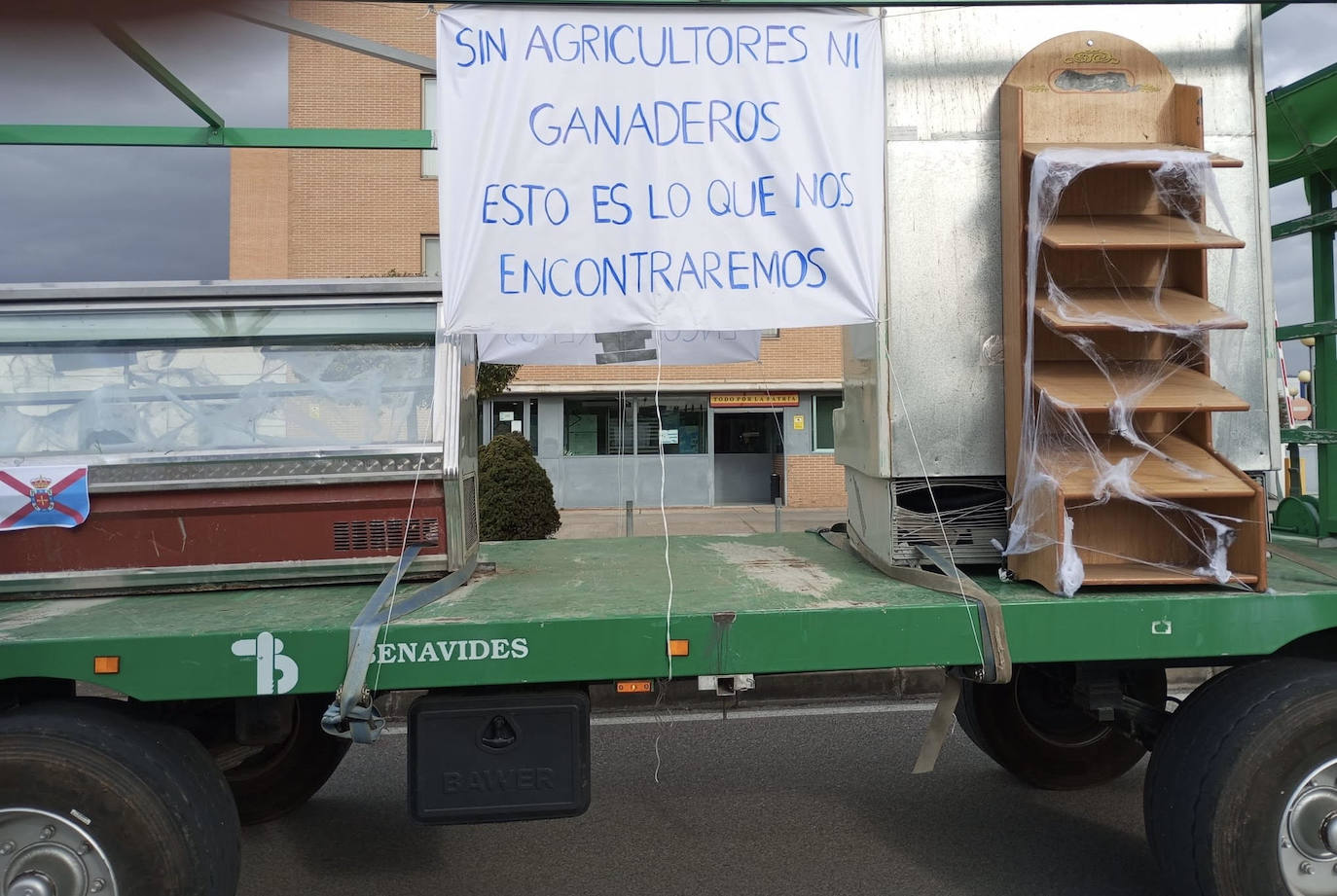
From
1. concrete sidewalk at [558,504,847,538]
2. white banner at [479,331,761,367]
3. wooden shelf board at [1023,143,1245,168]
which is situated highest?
wooden shelf board at [1023,143,1245,168]

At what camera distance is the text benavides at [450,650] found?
9.06 feet

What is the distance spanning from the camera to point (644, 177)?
3.25 m

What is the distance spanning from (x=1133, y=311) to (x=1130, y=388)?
0.85 ft

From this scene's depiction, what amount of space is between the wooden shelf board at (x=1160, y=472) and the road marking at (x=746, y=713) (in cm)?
369

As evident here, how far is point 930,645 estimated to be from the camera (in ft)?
9.45

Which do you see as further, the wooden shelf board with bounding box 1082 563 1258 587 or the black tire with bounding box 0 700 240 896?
the wooden shelf board with bounding box 1082 563 1258 587

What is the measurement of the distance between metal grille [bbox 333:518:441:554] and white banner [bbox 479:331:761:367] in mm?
1389

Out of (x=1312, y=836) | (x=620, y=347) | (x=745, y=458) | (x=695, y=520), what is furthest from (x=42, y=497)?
(x=745, y=458)

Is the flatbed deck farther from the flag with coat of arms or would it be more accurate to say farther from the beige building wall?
the beige building wall

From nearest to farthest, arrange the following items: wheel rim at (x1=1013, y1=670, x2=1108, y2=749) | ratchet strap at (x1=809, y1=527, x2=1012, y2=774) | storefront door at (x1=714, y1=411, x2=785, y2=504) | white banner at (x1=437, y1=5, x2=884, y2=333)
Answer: ratchet strap at (x1=809, y1=527, x2=1012, y2=774) → white banner at (x1=437, y1=5, x2=884, y2=333) → wheel rim at (x1=1013, y1=670, x2=1108, y2=749) → storefront door at (x1=714, y1=411, x2=785, y2=504)

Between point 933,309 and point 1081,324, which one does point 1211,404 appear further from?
point 933,309

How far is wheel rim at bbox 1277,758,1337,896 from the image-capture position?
2.94m

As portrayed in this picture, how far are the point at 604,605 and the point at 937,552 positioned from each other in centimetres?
128

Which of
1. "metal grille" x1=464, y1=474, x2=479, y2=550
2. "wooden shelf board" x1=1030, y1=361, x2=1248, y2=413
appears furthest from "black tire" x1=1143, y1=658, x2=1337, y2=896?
"metal grille" x1=464, y1=474, x2=479, y2=550
